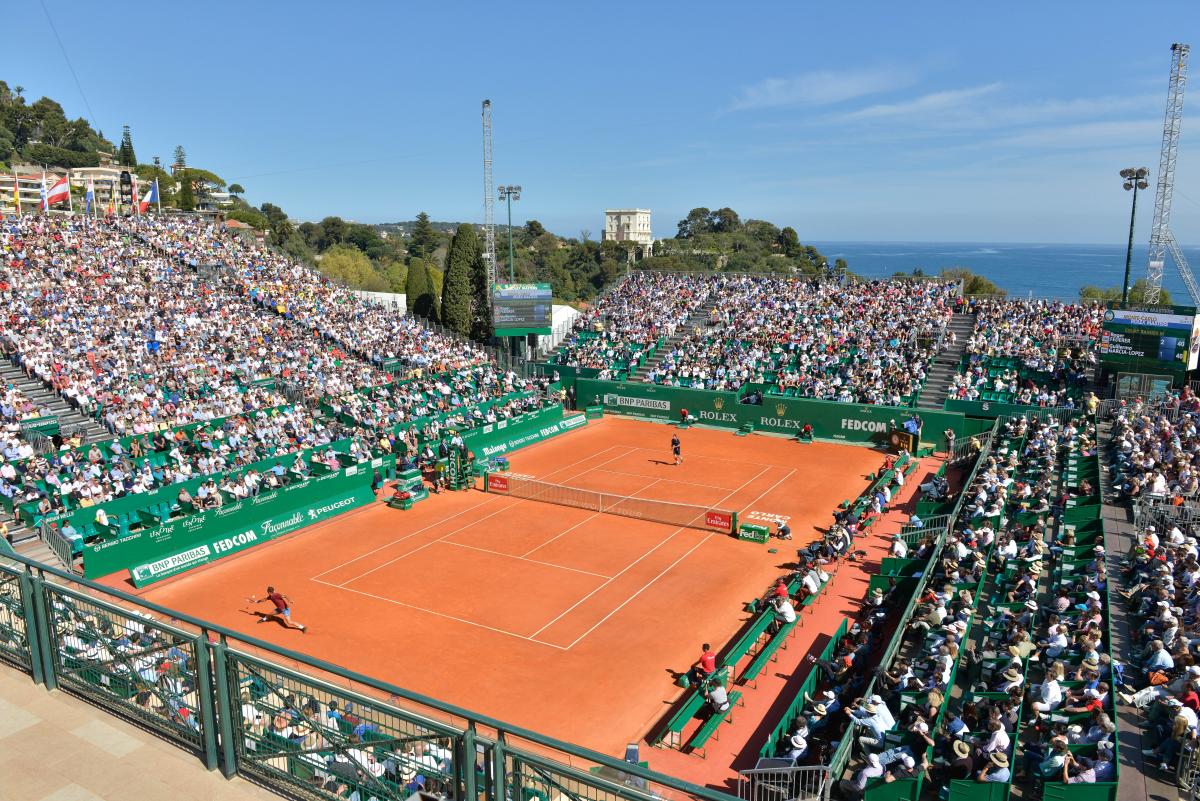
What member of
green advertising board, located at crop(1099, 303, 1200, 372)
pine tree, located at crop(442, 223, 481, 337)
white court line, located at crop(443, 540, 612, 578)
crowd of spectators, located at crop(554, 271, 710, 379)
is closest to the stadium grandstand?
white court line, located at crop(443, 540, 612, 578)

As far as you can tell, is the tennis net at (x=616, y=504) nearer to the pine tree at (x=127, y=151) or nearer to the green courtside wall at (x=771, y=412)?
the green courtside wall at (x=771, y=412)

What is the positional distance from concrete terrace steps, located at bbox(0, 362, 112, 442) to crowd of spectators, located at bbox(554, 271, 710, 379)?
2863 cm

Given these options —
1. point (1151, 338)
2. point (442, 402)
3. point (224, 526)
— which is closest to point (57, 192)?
point (442, 402)

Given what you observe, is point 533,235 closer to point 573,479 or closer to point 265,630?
point 573,479

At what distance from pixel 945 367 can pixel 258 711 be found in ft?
144

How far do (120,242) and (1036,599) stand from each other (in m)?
47.2

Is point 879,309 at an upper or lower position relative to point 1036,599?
upper

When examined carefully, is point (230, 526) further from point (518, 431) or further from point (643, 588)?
point (518, 431)

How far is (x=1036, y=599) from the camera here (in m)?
19.1

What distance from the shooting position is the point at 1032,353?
41.7 meters

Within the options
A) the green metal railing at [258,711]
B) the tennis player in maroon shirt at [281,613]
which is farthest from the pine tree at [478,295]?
the green metal railing at [258,711]

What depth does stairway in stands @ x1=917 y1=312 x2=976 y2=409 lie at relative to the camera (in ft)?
140

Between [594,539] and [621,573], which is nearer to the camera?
[621,573]

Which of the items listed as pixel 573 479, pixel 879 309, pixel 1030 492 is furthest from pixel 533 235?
pixel 1030 492
